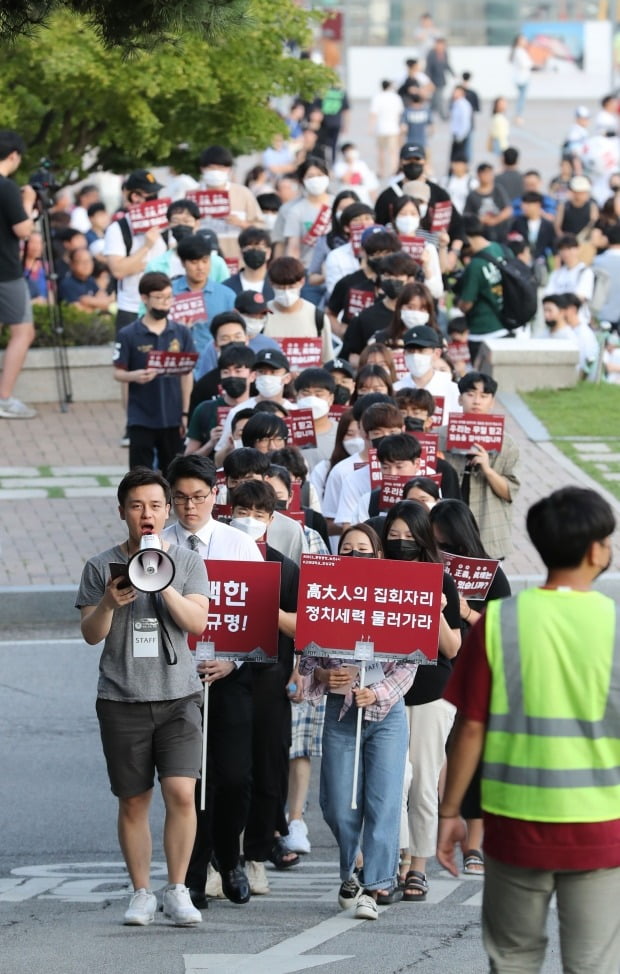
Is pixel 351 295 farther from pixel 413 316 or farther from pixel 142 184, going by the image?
pixel 142 184

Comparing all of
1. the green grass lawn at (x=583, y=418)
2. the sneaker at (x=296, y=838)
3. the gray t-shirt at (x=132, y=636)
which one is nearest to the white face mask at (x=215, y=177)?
the green grass lawn at (x=583, y=418)

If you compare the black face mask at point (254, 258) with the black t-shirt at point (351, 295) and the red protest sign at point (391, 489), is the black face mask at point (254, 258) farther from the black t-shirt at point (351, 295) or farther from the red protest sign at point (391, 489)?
the red protest sign at point (391, 489)

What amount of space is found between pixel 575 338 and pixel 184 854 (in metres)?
12.7

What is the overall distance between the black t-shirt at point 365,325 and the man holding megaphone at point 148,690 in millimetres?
6174

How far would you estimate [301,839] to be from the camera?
8734mm

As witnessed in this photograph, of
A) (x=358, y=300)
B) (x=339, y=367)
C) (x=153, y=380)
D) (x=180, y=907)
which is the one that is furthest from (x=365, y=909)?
(x=358, y=300)

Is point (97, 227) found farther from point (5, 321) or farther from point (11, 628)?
point (11, 628)

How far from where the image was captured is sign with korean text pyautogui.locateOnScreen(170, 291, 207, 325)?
13781mm

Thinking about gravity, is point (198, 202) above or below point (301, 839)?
above

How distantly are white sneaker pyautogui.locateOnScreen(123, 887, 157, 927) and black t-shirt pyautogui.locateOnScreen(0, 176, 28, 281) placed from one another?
30.9ft

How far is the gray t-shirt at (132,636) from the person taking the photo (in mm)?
7250

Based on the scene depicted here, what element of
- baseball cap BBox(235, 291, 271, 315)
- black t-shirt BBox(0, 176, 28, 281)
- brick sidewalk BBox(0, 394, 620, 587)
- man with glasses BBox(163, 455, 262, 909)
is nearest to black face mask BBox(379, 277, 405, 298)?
baseball cap BBox(235, 291, 271, 315)

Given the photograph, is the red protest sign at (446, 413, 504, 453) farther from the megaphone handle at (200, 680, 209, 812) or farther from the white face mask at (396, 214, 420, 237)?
the white face mask at (396, 214, 420, 237)

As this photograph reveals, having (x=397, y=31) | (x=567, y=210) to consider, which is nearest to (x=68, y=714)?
(x=567, y=210)
